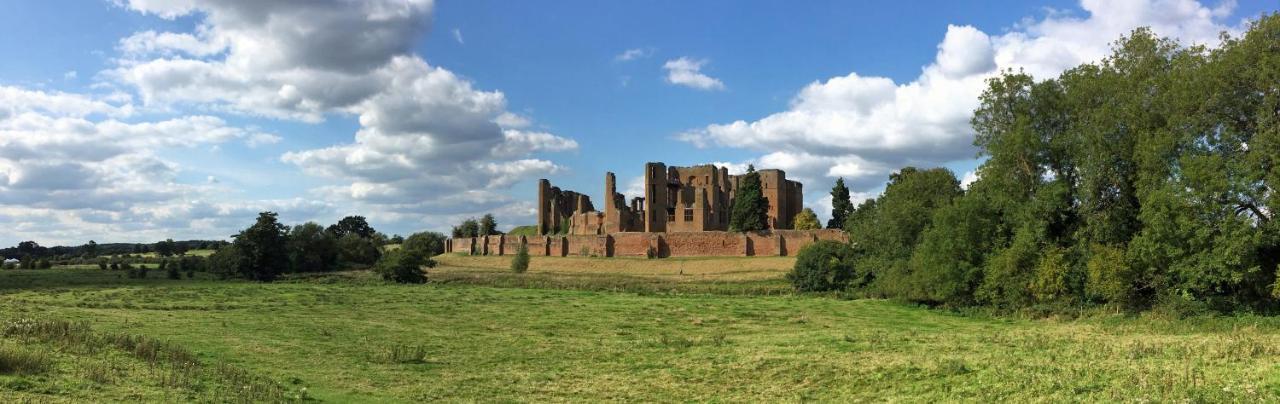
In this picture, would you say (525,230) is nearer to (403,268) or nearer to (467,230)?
(467,230)

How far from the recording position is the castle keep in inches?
3275

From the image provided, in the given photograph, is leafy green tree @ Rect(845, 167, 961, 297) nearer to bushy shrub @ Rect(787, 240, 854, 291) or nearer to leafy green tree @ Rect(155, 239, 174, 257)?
bushy shrub @ Rect(787, 240, 854, 291)

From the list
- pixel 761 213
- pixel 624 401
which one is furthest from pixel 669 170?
pixel 624 401

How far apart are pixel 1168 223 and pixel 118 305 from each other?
35292 mm

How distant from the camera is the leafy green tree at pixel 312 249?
68.8 meters

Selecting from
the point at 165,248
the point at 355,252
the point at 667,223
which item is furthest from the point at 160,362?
the point at 165,248

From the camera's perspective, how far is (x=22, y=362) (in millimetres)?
11461

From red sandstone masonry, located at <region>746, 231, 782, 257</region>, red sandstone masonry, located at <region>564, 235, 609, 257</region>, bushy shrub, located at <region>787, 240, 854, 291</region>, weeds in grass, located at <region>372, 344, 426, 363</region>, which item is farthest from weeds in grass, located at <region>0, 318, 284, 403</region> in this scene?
red sandstone masonry, located at <region>564, 235, 609, 257</region>

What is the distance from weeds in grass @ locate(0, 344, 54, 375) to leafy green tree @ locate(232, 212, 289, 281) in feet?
168

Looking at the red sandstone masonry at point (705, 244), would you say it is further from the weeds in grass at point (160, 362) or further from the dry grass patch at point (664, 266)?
the weeds in grass at point (160, 362)

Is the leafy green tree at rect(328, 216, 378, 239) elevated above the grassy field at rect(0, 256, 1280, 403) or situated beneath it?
elevated above

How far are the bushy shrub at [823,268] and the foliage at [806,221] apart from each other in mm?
30481

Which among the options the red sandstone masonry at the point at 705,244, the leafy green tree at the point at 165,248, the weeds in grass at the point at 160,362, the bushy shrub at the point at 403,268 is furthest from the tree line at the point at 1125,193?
the leafy green tree at the point at 165,248

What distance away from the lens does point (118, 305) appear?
28156 mm
